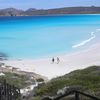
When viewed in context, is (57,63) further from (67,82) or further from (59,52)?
(67,82)

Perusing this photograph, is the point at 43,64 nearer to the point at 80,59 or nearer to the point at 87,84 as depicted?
the point at 80,59

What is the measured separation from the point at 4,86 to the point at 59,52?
112 feet

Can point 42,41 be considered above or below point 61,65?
above

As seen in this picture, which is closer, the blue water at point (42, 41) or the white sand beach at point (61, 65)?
the white sand beach at point (61, 65)

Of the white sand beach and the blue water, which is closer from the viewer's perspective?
the white sand beach

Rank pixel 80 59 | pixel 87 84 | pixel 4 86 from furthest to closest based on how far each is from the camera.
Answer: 1. pixel 80 59
2. pixel 87 84
3. pixel 4 86

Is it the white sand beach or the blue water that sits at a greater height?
the blue water

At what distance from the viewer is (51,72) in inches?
1067

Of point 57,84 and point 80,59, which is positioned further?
point 80,59

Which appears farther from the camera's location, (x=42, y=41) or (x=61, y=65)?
(x=42, y=41)

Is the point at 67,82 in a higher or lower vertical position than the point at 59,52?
lower

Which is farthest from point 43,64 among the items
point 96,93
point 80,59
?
point 96,93

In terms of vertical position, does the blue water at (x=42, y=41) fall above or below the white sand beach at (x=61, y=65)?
above

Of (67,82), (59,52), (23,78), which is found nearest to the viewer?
(67,82)
